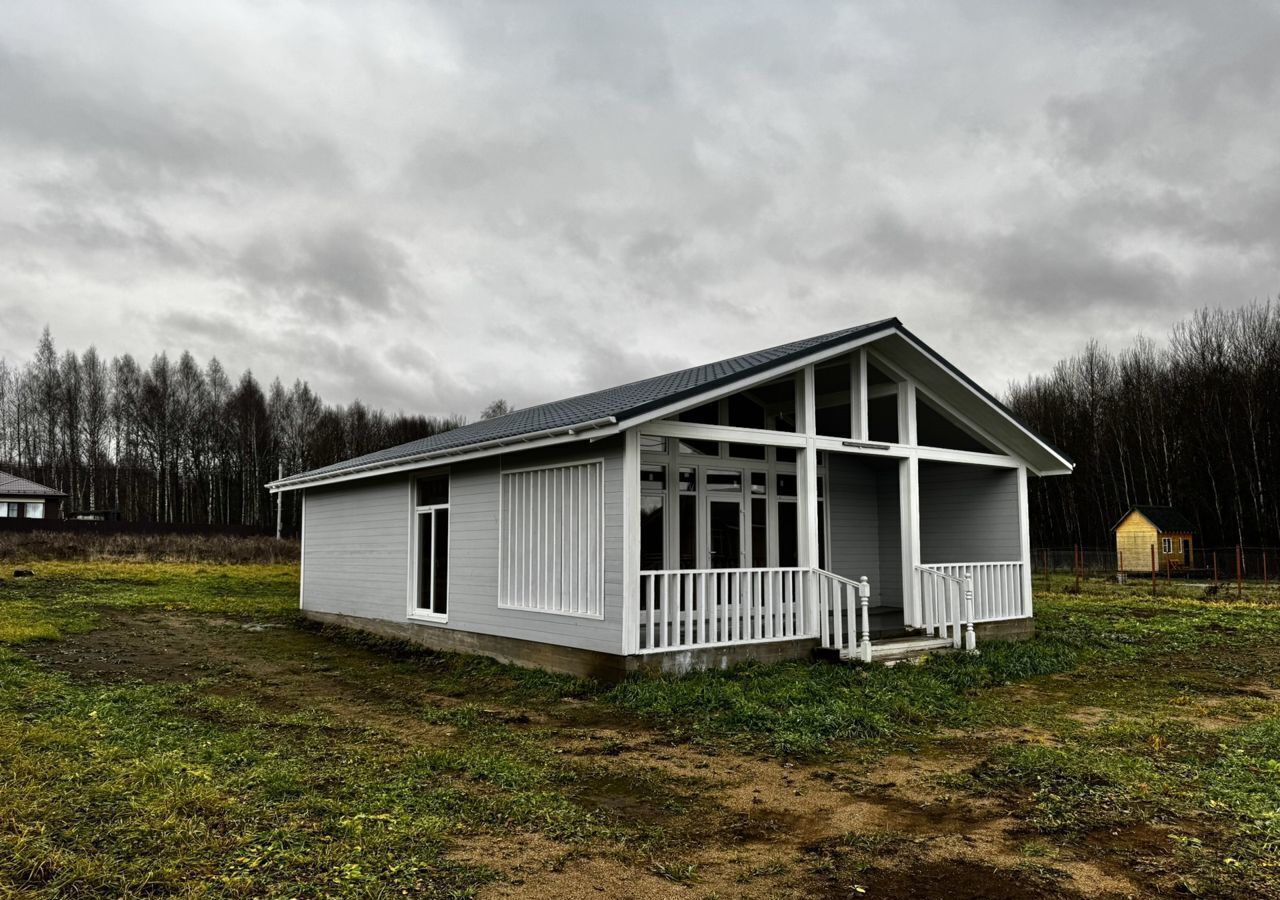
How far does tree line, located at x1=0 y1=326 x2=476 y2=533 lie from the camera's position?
49.0m

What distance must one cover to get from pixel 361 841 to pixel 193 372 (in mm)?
54307

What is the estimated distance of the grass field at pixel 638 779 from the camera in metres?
4.00

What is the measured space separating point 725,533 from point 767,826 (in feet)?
22.7

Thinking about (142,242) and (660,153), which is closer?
(660,153)

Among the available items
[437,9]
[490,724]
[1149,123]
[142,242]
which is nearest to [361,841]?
[490,724]

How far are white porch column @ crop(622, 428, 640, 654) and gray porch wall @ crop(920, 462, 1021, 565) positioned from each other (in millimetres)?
6976

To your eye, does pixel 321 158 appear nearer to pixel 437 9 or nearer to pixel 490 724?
pixel 437 9

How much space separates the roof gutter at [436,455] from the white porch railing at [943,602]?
5.53 m

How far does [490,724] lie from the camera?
24.6 ft

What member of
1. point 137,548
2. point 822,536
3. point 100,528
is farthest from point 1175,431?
point 100,528

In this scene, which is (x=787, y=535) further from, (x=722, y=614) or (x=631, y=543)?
(x=631, y=543)

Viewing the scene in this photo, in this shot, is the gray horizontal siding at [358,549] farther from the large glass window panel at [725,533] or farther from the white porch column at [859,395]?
the white porch column at [859,395]

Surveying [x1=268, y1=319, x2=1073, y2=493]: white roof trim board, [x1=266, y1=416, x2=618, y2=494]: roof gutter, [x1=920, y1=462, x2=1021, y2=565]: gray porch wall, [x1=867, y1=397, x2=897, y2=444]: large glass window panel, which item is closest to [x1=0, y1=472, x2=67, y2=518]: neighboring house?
[x1=266, y1=416, x2=618, y2=494]: roof gutter

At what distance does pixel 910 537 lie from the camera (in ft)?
37.4
